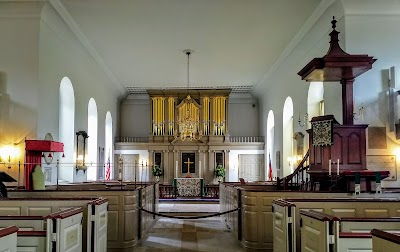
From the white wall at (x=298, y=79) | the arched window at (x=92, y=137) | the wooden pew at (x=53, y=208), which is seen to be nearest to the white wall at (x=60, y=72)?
the arched window at (x=92, y=137)

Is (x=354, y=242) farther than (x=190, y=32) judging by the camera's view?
No

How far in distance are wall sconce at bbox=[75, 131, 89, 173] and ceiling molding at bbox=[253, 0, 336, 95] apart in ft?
23.7

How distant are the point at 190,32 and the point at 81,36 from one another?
325 centimetres

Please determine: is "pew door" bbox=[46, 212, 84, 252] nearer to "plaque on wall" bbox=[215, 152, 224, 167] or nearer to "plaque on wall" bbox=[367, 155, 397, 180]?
"plaque on wall" bbox=[367, 155, 397, 180]

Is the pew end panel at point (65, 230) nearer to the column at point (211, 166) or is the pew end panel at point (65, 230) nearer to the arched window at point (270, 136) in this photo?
the arched window at point (270, 136)

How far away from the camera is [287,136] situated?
1683 centimetres

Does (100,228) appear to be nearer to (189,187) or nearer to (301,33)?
(301,33)

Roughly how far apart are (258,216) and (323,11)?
5611mm

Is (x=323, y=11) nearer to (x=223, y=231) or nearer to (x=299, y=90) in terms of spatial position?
(x=299, y=90)

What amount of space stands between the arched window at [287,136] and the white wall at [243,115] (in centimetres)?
651

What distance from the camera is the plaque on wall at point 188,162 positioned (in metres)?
21.7

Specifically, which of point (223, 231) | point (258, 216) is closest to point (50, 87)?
point (223, 231)

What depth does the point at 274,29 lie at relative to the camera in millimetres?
12750

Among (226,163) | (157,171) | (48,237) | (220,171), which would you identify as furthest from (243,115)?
(48,237)
